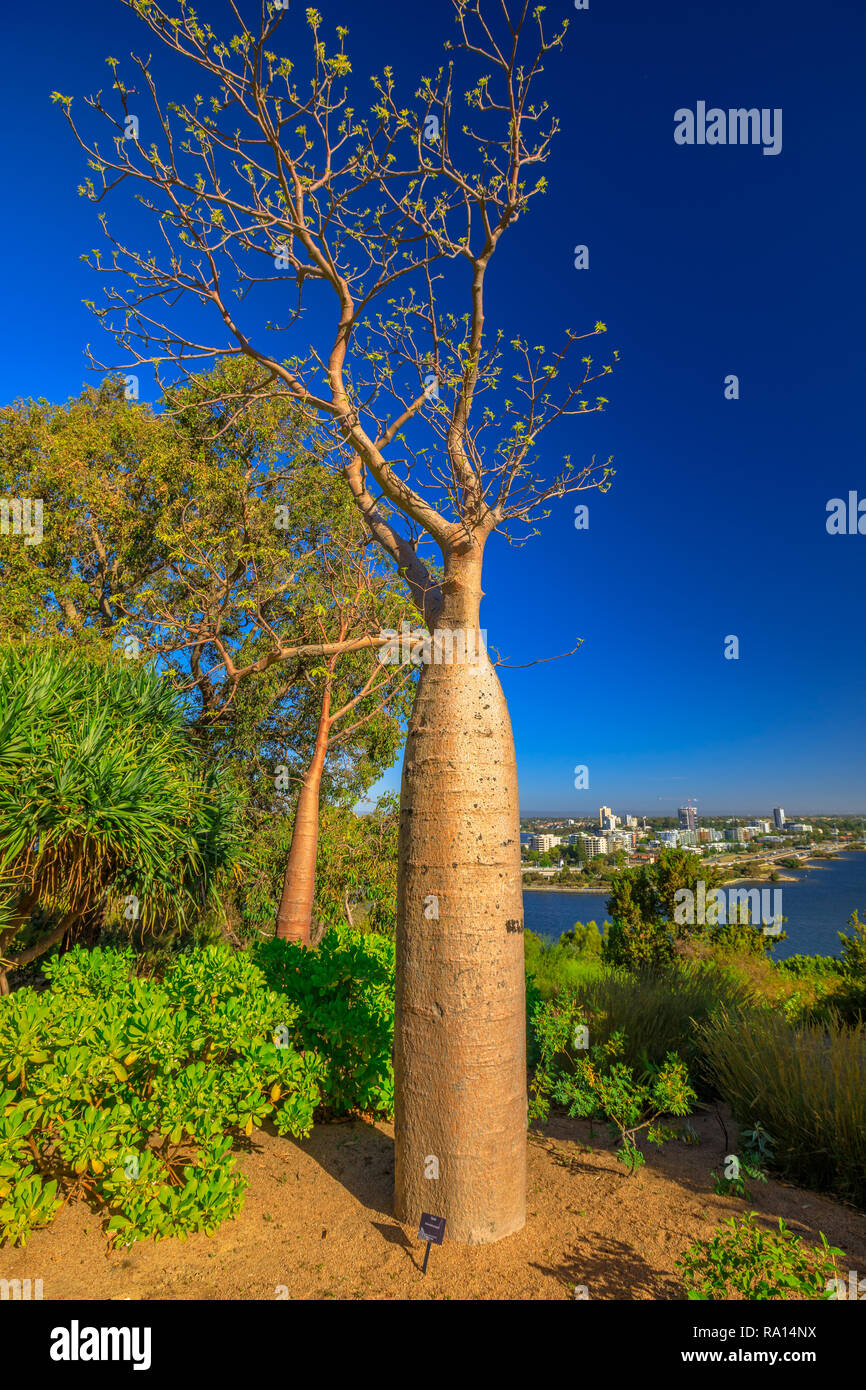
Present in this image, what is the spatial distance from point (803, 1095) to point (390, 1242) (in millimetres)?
2486

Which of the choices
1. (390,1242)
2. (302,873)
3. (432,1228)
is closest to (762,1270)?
(432,1228)

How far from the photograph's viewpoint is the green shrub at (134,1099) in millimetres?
2742

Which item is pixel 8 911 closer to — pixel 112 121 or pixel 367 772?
pixel 112 121

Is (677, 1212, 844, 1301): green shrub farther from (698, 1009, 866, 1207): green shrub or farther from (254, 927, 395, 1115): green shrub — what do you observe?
(254, 927, 395, 1115): green shrub

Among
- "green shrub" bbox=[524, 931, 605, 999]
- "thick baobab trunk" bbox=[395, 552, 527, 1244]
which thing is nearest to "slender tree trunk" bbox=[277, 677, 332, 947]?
"green shrub" bbox=[524, 931, 605, 999]

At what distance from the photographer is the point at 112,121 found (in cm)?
353

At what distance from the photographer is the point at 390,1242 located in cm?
294

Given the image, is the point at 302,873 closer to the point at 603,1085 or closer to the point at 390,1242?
the point at 603,1085

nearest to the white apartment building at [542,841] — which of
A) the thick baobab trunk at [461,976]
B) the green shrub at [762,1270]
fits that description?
the thick baobab trunk at [461,976]

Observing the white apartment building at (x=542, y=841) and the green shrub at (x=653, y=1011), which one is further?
the white apartment building at (x=542, y=841)

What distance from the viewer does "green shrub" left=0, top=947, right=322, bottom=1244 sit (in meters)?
2.74

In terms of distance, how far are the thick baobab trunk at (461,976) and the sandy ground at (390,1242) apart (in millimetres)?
185

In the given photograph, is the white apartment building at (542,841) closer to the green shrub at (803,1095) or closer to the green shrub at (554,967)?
the green shrub at (554,967)

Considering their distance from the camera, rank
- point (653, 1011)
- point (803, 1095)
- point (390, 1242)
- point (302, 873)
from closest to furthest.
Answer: point (390, 1242)
point (803, 1095)
point (653, 1011)
point (302, 873)
